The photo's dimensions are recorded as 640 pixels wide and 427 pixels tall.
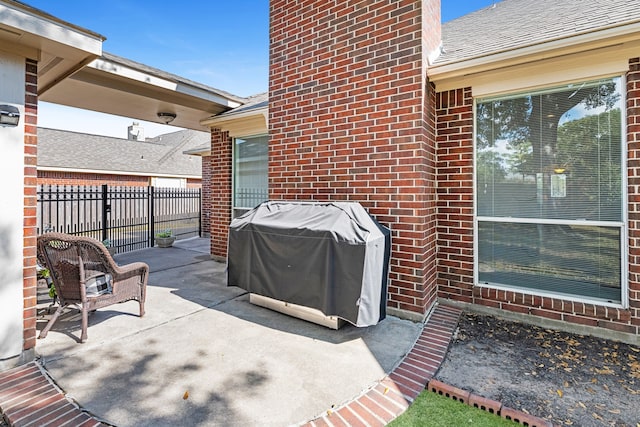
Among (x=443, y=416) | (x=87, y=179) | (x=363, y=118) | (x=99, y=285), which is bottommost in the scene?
(x=443, y=416)

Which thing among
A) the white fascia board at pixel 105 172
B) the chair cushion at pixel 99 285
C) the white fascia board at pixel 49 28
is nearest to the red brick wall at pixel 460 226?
the white fascia board at pixel 49 28

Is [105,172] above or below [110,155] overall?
below

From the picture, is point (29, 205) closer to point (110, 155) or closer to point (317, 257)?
point (317, 257)

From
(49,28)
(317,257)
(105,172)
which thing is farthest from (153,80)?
(105,172)

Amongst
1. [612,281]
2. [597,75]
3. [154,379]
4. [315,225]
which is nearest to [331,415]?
[154,379]

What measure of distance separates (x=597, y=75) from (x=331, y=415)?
14.9 ft

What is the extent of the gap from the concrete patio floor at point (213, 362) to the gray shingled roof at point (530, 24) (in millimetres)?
3717

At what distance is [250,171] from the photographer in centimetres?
688

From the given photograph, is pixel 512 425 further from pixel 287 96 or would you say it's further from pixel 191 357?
pixel 287 96

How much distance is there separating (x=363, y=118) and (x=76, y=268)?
390 centimetres

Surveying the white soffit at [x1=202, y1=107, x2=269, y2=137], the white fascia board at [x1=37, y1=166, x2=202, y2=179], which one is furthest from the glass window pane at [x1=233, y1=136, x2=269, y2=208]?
the white fascia board at [x1=37, y1=166, x2=202, y2=179]

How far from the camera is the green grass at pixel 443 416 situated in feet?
7.59

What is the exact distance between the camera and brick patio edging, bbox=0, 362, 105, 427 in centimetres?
219

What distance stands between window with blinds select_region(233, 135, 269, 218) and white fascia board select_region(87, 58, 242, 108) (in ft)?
3.20
